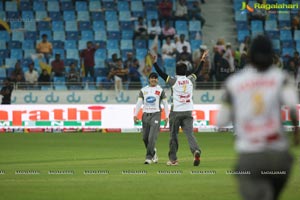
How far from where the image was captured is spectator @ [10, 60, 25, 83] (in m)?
32.4

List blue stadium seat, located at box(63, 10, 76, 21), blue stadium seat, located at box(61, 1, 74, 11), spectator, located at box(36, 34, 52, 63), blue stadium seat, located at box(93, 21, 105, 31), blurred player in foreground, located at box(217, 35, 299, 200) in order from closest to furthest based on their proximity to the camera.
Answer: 1. blurred player in foreground, located at box(217, 35, 299, 200)
2. spectator, located at box(36, 34, 52, 63)
3. blue stadium seat, located at box(93, 21, 105, 31)
4. blue stadium seat, located at box(63, 10, 76, 21)
5. blue stadium seat, located at box(61, 1, 74, 11)

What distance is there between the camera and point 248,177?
7.74m

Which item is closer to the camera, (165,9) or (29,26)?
(165,9)

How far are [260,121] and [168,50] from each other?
26423 millimetres

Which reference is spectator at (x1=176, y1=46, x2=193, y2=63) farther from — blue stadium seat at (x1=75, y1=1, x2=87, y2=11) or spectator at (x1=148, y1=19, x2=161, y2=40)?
blue stadium seat at (x1=75, y1=1, x2=87, y2=11)

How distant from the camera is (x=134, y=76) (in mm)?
32812

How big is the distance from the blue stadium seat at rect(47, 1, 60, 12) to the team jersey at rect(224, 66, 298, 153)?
99.3ft

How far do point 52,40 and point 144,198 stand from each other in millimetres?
24245

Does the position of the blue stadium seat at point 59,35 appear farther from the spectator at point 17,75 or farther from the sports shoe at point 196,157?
the sports shoe at point 196,157

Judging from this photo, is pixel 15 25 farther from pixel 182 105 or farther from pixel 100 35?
pixel 182 105

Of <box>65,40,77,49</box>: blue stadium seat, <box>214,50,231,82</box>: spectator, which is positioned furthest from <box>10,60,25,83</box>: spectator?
<box>214,50,231,82</box>: spectator

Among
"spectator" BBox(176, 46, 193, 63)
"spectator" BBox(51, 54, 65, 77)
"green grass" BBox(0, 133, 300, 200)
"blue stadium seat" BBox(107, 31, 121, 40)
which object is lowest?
"green grass" BBox(0, 133, 300, 200)

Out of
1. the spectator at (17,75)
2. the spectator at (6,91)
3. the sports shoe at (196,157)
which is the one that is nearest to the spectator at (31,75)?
the spectator at (17,75)

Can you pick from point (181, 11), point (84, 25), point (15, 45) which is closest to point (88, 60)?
point (84, 25)
